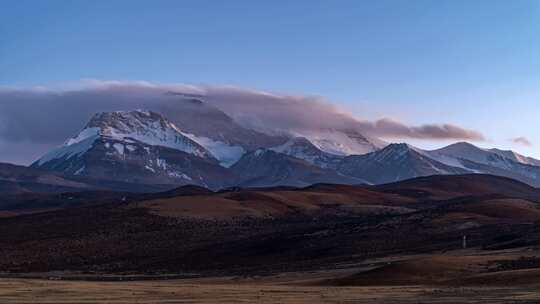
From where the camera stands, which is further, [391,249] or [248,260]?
[248,260]

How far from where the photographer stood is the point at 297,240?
91438mm

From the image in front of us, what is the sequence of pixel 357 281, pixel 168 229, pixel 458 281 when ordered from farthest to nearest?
pixel 168 229, pixel 357 281, pixel 458 281

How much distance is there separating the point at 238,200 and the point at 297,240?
62.9 meters

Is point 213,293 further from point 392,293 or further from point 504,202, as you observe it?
point 504,202

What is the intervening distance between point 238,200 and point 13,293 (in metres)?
111

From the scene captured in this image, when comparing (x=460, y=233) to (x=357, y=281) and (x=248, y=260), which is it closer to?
(x=248, y=260)

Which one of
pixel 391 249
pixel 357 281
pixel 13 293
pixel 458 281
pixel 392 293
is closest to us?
pixel 392 293

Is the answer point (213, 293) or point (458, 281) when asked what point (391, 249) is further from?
point (213, 293)

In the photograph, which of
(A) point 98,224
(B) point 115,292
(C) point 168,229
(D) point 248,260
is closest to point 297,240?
(D) point 248,260

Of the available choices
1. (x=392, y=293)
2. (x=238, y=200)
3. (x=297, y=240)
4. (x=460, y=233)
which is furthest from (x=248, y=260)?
(x=238, y=200)

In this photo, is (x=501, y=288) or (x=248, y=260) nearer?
(x=501, y=288)

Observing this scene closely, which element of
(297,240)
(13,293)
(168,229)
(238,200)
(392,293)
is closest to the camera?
(392,293)

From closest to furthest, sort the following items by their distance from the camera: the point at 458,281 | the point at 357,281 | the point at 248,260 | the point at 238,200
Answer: the point at 458,281, the point at 357,281, the point at 248,260, the point at 238,200

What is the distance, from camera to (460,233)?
8700 centimetres
